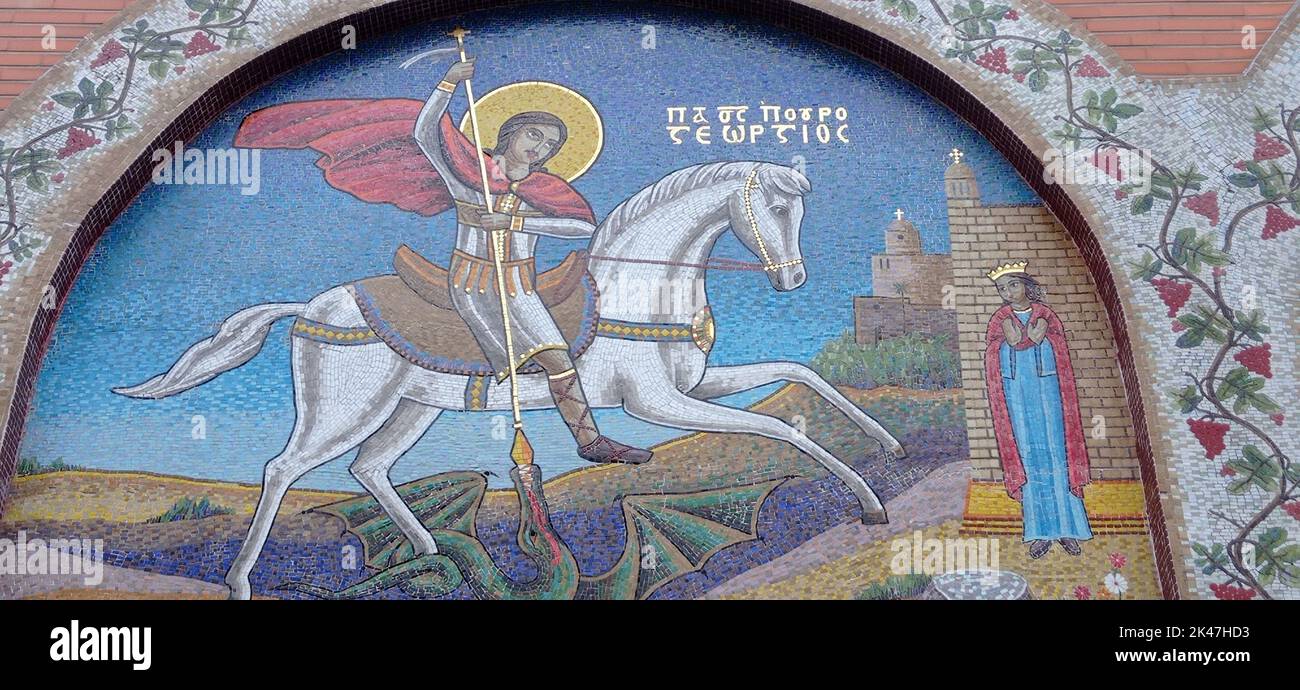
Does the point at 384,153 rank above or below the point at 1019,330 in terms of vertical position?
above

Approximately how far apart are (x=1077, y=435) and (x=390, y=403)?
403 centimetres

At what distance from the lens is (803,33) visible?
1191 centimetres

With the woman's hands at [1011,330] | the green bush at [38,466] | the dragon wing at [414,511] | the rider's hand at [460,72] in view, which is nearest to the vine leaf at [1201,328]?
the woman's hands at [1011,330]

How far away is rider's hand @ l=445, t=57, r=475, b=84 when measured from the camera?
→ 459 inches

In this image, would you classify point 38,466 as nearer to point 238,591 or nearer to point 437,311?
point 238,591

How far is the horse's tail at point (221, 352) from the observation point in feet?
35.6

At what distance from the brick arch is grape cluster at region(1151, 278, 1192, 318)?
243mm

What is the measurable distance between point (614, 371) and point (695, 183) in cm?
132

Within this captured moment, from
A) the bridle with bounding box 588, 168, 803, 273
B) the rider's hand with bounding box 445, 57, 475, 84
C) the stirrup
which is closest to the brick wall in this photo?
the bridle with bounding box 588, 168, 803, 273

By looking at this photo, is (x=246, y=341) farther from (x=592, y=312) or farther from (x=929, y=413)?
(x=929, y=413)

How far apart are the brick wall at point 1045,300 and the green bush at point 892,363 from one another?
122mm

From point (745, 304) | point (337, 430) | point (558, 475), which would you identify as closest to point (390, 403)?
point (337, 430)

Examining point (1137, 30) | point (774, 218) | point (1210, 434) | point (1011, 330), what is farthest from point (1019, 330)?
point (1137, 30)

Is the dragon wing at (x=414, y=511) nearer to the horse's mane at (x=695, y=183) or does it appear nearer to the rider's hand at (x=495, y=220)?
the rider's hand at (x=495, y=220)
